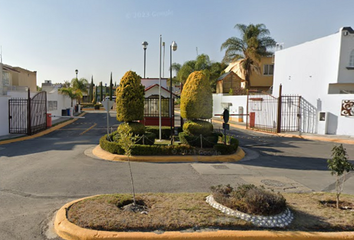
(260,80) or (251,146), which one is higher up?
(260,80)

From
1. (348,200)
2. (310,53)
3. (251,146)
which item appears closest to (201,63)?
(310,53)

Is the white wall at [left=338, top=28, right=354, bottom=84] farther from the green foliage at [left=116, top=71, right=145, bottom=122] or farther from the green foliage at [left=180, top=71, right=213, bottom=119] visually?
the green foliage at [left=116, top=71, right=145, bottom=122]

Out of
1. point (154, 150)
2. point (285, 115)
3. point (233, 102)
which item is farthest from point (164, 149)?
point (233, 102)

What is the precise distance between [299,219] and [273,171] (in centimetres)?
487

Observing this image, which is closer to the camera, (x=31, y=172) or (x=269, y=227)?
(x=269, y=227)

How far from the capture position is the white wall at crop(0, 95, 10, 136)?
55.7ft

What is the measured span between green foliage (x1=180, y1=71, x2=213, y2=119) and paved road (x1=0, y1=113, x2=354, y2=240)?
2834 millimetres

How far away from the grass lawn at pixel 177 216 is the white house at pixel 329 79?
14.5 metres

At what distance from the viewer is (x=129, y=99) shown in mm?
12492

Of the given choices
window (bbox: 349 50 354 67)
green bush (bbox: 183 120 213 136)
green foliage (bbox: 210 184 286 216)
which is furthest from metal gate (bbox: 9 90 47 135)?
window (bbox: 349 50 354 67)

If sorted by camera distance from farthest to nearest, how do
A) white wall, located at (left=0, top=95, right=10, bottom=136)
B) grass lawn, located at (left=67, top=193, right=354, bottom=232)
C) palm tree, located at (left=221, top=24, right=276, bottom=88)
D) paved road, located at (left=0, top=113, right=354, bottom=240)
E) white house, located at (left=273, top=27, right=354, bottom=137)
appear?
1. palm tree, located at (left=221, top=24, right=276, bottom=88)
2. white house, located at (left=273, top=27, right=354, bottom=137)
3. white wall, located at (left=0, top=95, right=10, bottom=136)
4. paved road, located at (left=0, top=113, right=354, bottom=240)
5. grass lawn, located at (left=67, top=193, right=354, bottom=232)

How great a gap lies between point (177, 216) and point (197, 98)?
798cm

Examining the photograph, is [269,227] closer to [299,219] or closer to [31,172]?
[299,219]

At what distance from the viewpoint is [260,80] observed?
4050 centimetres
